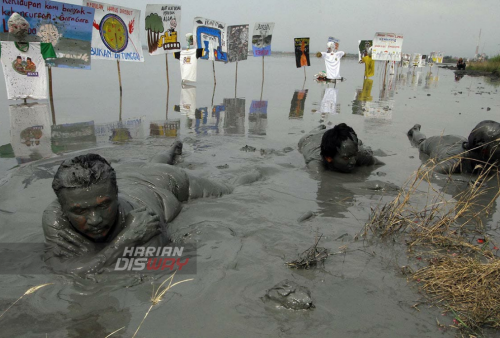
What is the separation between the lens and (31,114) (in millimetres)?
9305

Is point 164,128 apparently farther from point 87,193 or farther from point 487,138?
point 487,138

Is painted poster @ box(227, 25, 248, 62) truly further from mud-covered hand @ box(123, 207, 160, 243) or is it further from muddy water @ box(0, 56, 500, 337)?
mud-covered hand @ box(123, 207, 160, 243)

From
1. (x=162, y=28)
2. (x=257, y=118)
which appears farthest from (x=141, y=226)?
(x=162, y=28)

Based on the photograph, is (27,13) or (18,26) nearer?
(18,26)

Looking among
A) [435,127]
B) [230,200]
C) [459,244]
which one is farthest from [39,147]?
[435,127]

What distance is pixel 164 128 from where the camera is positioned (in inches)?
343

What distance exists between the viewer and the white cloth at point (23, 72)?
1012cm

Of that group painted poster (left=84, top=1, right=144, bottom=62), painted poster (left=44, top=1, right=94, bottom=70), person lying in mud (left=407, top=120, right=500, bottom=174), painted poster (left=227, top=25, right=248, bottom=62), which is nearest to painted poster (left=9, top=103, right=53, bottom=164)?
painted poster (left=44, top=1, right=94, bottom=70)

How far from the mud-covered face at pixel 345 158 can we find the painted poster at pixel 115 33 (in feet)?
32.4

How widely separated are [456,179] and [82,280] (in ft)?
16.9

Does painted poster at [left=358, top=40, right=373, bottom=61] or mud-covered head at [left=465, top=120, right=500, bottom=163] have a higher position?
painted poster at [left=358, top=40, right=373, bottom=61]

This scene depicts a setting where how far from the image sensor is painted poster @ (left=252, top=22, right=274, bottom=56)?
19719 mm

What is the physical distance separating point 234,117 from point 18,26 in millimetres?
6053

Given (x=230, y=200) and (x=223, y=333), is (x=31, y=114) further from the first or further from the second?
(x=223, y=333)
